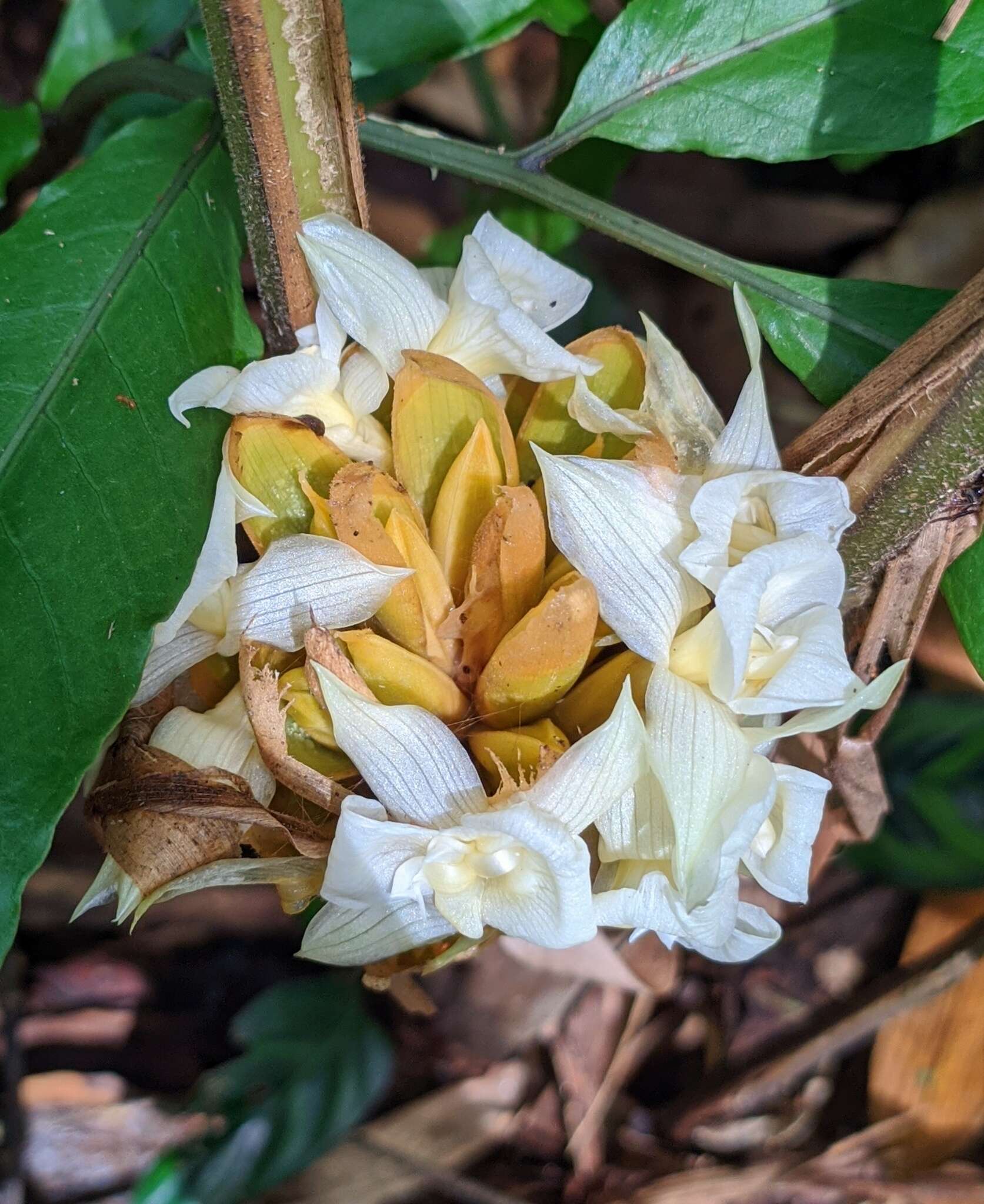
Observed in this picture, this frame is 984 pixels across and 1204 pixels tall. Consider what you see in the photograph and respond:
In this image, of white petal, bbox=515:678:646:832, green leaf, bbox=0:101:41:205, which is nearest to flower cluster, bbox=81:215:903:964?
white petal, bbox=515:678:646:832

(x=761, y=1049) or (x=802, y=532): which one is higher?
(x=802, y=532)

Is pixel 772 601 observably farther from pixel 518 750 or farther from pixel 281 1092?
pixel 281 1092

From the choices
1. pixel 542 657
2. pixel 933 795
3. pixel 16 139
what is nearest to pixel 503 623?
pixel 542 657

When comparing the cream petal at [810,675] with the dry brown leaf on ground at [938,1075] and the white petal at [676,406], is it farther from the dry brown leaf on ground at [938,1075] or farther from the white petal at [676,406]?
the dry brown leaf on ground at [938,1075]

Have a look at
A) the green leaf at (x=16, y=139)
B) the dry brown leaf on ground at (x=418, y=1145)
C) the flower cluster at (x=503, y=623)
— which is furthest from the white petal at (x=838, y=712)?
the dry brown leaf on ground at (x=418, y=1145)

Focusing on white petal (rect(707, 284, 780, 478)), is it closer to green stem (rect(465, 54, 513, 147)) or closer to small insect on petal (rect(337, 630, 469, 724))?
small insect on petal (rect(337, 630, 469, 724))

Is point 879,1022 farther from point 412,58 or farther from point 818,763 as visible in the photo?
point 412,58

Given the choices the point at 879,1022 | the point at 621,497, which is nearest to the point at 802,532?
the point at 621,497
